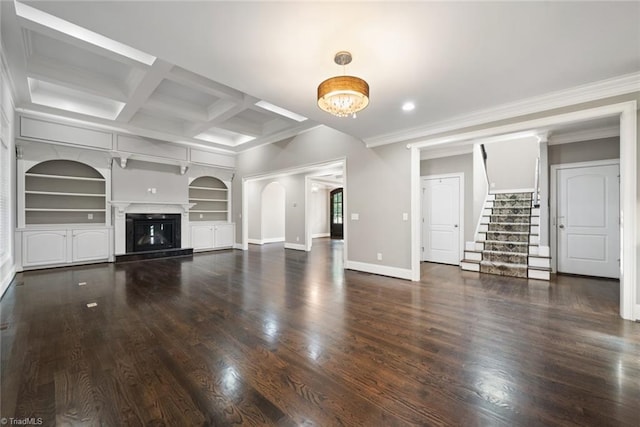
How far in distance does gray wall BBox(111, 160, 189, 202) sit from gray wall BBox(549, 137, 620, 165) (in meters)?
8.84

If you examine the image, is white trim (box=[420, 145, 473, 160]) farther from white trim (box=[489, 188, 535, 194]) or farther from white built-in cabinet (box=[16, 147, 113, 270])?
white built-in cabinet (box=[16, 147, 113, 270])

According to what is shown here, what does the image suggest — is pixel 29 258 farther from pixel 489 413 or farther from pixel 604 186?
pixel 604 186

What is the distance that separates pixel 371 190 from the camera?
5211 mm

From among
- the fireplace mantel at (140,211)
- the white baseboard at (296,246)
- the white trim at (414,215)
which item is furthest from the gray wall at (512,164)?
the fireplace mantel at (140,211)

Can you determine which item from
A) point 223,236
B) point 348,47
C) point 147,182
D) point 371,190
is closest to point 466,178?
point 371,190

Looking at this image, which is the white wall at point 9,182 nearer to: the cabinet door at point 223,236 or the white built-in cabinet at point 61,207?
the white built-in cabinet at point 61,207

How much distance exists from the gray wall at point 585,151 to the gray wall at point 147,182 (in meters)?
8.84

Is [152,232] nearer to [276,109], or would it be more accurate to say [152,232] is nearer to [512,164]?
[276,109]

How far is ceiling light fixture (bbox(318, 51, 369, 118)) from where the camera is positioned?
88.9 inches

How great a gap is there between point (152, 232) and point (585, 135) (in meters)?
9.73

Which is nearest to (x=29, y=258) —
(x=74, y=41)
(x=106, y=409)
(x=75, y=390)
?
(x=74, y=41)

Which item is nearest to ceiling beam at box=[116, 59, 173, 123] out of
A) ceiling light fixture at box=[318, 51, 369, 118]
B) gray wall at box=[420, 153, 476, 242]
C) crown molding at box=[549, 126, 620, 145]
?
ceiling light fixture at box=[318, 51, 369, 118]

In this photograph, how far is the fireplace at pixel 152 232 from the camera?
660 centimetres

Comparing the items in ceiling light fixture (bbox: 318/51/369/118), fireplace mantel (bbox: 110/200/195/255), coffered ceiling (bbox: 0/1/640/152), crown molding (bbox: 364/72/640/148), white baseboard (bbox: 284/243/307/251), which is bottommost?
white baseboard (bbox: 284/243/307/251)
